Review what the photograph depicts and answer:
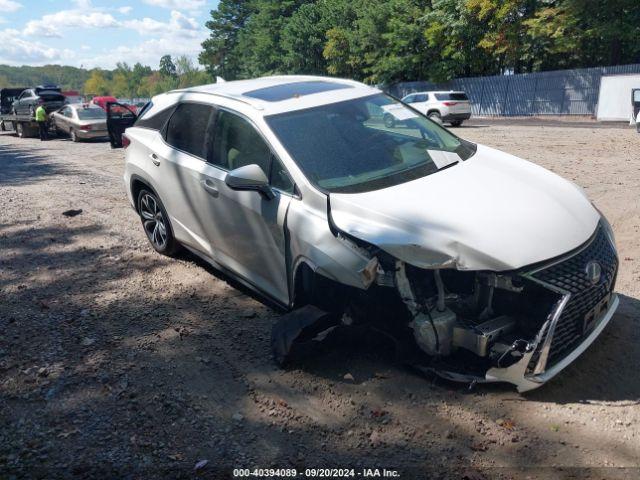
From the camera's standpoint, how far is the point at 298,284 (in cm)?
364

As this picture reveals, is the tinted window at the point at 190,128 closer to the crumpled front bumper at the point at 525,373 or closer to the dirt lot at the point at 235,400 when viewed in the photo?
the dirt lot at the point at 235,400

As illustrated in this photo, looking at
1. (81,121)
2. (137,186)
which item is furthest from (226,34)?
(137,186)

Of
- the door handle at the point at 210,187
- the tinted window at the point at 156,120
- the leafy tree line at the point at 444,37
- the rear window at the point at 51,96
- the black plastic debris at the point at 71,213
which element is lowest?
the black plastic debris at the point at 71,213

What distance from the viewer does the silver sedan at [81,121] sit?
62.5 ft

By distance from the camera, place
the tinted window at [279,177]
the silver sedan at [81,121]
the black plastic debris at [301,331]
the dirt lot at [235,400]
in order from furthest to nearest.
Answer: the silver sedan at [81,121] → the tinted window at [279,177] → the black plastic debris at [301,331] → the dirt lot at [235,400]

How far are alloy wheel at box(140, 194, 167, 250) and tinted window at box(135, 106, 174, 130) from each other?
71 cm

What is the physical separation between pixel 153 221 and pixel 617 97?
2347cm

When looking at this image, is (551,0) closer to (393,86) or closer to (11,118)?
(393,86)

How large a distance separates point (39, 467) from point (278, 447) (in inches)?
48.9

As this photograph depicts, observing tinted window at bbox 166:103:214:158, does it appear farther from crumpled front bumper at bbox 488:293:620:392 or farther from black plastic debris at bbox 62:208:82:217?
black plastic debris at bbox 62:208:82:217

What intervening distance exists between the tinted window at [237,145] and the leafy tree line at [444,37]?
2646 cm

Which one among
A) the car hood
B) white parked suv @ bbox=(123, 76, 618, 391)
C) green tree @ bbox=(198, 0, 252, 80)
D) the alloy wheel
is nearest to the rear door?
the alloy wheel

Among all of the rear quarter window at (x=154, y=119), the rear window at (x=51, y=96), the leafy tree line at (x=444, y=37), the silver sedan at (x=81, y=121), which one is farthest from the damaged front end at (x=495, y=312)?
the leafy tree line at (x=444, y=37)

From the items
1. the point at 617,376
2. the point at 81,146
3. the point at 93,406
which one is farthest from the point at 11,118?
the point at 617,376
